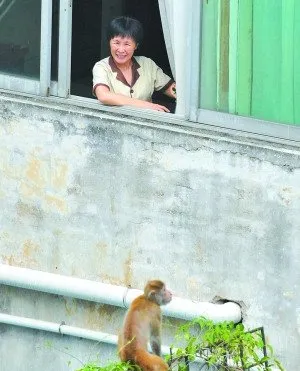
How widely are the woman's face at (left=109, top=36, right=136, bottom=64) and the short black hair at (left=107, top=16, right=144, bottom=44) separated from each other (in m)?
0.03

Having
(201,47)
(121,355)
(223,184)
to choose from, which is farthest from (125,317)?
(201,47)

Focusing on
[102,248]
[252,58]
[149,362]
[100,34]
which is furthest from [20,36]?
[149,362]

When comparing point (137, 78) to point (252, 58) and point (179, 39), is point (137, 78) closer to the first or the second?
point (179, 39)

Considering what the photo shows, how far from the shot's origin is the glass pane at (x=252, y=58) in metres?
12.0

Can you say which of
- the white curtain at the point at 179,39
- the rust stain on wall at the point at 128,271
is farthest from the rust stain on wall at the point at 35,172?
the white curtain at the point at 179,39

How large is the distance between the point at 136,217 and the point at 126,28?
4.20 feet

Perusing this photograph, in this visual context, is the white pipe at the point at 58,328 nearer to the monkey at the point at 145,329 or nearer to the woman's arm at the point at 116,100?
the monkey at the point at 145,329

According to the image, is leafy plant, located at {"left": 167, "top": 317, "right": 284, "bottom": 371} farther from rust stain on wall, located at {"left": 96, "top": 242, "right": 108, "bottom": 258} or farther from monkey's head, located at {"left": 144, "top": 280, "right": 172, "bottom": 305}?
rust stain on wall, located at {"left": 96, "top": 242, "right": 108, "bottom": 258}

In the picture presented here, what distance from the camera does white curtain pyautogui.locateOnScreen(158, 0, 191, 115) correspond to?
40.1 ft

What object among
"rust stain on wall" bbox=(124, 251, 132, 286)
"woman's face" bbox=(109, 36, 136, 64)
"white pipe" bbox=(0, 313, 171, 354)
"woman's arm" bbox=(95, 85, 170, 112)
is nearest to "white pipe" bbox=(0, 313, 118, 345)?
"white pipe" bbox=(0, 313, 171, 354)

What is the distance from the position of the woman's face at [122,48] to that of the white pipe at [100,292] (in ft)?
5.05

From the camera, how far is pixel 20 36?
12.8 m

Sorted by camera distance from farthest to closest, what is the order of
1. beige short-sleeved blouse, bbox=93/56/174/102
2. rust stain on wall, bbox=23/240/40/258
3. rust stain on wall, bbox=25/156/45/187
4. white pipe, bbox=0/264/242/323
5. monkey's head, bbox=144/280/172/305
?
rust stain on wall, bbox=23/240/40/258 → rust stain on wall, bbox=25/156/45/187 → beige short-sleeved blouse, bbox=93/56/174/102 → white pipe, bbox=0/264/242/323 → monkey's head, bbox=144/280/172/305

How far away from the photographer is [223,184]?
40.0 ft
